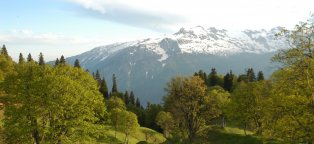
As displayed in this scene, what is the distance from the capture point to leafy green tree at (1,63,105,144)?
2053 inches

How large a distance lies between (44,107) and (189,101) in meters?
24.1

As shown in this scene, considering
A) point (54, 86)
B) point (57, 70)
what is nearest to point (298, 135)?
point (54, 86)

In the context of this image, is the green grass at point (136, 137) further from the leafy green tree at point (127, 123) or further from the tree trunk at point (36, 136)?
the tree trunk at point (36, 136)

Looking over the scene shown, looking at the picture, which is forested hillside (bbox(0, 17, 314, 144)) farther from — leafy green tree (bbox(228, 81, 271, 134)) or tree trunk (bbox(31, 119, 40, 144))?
leafy green tree (bbox(228, 81, 271, 134))

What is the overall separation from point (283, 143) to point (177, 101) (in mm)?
25902

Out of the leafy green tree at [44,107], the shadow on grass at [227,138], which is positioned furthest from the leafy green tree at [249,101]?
the leafy green tree at [44,107]

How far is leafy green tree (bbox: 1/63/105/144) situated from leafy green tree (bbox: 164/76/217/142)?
573 inches

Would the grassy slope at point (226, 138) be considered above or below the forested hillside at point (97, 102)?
below

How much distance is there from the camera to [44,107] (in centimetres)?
5222

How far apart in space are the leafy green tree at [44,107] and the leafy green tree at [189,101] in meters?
14.6

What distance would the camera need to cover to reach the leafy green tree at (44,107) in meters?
52.2

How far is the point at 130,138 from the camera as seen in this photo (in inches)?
4751

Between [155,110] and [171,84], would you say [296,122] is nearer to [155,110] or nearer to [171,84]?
[171,84]

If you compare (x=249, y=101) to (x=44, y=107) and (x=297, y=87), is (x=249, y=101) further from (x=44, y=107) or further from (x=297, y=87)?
(x=297, y=87)
